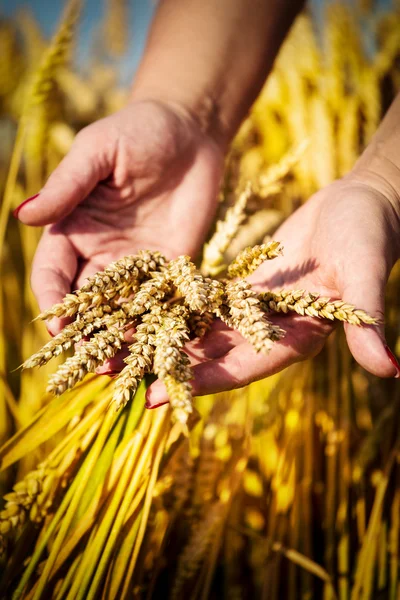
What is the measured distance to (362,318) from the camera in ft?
2.40

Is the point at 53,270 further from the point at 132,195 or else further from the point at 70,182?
the point at 132,195

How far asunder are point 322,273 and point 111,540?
0.72m

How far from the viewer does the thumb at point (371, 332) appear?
0.78m

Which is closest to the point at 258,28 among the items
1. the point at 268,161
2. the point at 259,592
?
the point at 268,161

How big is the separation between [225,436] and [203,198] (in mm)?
827

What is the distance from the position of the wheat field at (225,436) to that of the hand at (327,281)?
7.0 inches

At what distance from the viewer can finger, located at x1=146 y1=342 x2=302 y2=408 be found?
0.82 m

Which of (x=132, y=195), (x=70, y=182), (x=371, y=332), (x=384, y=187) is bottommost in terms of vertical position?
(x=371, y=332)

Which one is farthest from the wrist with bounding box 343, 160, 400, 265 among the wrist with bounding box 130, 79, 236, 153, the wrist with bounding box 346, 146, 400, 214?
the wrist with bounding box 130, 79, 236, 153

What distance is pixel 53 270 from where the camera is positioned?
44.1 inches

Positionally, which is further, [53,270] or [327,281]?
[53,270]

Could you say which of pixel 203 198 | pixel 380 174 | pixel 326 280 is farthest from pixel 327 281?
pixel 203 198

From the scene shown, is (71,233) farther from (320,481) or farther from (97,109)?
(97,109)

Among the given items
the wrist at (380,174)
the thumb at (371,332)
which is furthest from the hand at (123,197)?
the thumb at (371,332)
